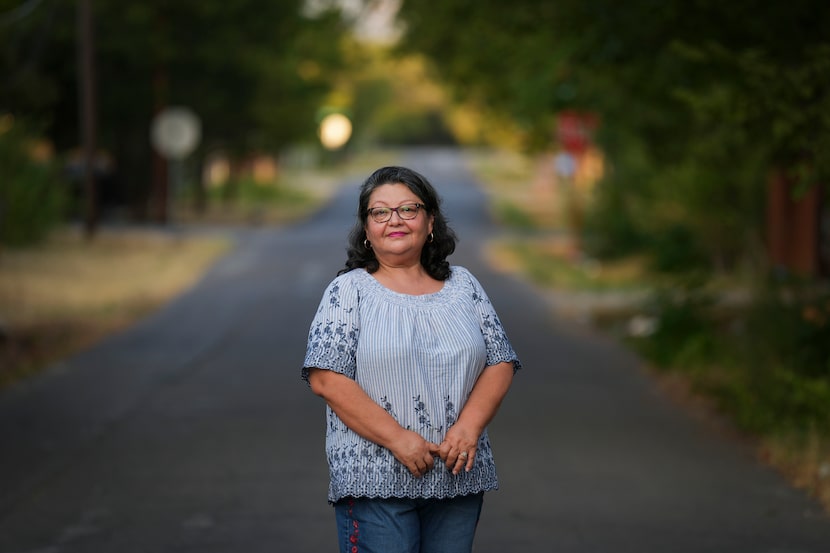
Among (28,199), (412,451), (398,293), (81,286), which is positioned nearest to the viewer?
(412,451)

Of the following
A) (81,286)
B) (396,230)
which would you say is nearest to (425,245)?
(396,230)

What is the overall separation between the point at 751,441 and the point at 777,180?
10225mm

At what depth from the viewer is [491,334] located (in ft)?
14.9

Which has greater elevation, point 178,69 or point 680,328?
point 178,69

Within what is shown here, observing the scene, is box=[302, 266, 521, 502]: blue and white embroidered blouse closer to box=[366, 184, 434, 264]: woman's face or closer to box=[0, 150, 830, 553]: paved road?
box=[366, 184, 434, 264]: woman's face

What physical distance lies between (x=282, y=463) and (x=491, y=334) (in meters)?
4.98

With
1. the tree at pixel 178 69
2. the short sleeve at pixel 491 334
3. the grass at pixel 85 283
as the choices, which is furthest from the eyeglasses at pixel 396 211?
the tree at pixel 178 69

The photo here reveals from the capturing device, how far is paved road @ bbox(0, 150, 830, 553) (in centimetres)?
741

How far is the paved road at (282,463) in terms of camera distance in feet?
24.3

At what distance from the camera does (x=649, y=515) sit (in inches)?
310

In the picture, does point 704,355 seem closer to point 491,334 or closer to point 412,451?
point 491,334

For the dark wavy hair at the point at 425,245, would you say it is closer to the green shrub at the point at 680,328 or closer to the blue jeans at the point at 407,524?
the blue jeans at the point at 407,524

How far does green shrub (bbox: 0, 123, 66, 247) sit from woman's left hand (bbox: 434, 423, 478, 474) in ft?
75.0

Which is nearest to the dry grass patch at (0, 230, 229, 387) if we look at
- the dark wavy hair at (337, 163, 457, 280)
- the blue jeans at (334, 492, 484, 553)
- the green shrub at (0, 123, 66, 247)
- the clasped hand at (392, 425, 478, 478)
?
the green shrub at (0, 123, 66, 247)
